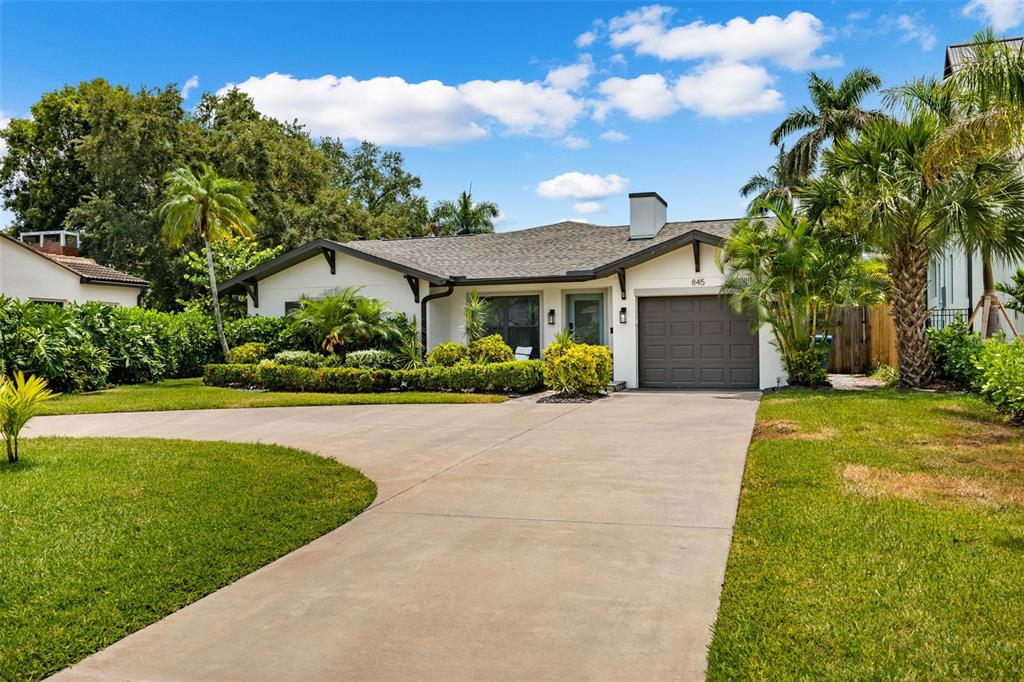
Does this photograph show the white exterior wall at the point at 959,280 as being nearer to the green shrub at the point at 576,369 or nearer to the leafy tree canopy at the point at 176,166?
the green shrub at the point at 576,369

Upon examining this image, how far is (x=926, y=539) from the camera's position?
505cm

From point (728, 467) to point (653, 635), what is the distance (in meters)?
4.22

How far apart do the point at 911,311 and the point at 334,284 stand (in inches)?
540

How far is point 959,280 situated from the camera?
2016 centimetres

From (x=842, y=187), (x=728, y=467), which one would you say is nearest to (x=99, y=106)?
(x=842, y=187)

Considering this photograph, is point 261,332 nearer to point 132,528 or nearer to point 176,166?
point 176,166

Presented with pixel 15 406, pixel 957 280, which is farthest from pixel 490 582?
pixel 957 280

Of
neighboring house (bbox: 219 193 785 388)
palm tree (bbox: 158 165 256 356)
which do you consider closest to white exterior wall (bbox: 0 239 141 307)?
palm tree (bbox: 158 165 256 356)

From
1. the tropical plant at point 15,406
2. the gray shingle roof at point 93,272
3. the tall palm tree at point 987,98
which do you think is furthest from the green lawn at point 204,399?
the gray shingle roof at point 93,272

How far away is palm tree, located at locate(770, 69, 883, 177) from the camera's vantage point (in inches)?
1114

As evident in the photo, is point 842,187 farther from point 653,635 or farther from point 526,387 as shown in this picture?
point 653,635

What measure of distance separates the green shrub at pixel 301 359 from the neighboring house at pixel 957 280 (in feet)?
44.1

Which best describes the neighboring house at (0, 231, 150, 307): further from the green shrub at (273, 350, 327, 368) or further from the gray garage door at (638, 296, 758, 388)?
the gray garage door at (638, 296, 758, 388)

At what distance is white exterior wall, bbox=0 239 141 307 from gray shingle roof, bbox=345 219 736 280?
10.4 meters
